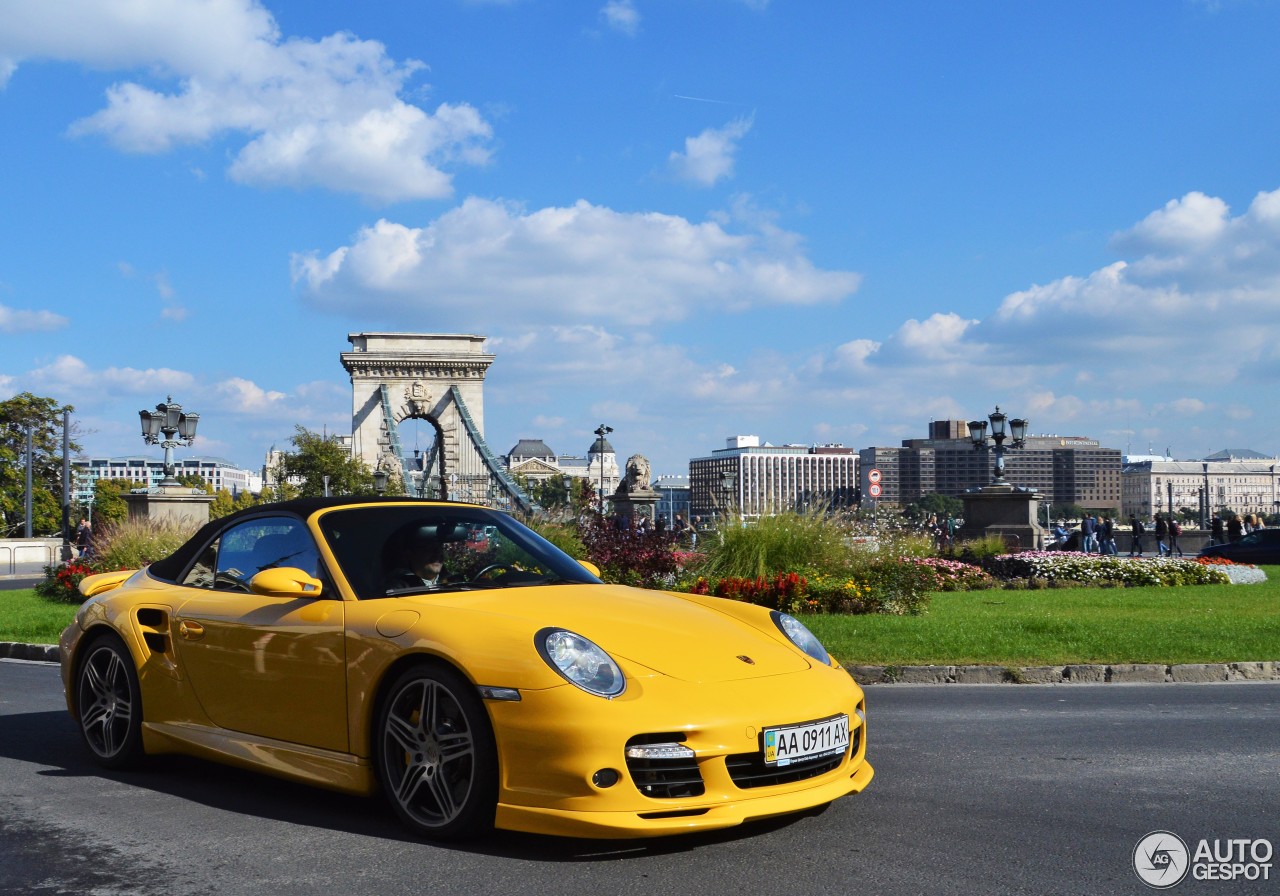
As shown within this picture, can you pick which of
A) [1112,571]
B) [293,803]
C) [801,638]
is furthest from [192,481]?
[801,638]

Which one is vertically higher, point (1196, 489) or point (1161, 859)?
point (1196, 489)

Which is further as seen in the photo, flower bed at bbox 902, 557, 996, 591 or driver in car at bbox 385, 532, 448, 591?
flower bed at bbox 902, 557, 996, 591

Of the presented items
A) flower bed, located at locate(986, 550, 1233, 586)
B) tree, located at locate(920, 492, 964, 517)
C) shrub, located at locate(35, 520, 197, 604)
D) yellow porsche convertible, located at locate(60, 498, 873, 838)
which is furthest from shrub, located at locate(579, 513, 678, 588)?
tree, located at locate(920, 492, 964, 517)

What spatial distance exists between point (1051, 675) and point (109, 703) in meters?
7.40

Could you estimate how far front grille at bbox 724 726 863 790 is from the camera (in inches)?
174

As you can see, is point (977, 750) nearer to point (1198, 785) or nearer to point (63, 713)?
point (1198, 785)

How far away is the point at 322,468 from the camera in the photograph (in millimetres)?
67250

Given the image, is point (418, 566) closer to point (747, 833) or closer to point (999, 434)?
point (747, 833)

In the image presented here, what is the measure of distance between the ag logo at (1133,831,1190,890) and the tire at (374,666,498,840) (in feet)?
7.27

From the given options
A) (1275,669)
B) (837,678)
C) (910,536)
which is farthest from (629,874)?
(910,536)

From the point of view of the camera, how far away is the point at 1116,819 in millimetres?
4973

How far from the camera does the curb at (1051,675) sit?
34.2 feet

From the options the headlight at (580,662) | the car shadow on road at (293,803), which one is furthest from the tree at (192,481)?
the headlight at (580,662)

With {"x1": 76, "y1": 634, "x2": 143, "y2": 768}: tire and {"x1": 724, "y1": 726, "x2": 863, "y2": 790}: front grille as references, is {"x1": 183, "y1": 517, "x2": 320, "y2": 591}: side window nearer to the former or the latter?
{"x1": 76, "y1": 634, "x2": 143, "y2": 768}: tire
